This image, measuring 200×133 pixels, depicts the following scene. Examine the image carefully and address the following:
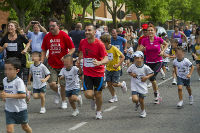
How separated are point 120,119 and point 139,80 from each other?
91 centimetres

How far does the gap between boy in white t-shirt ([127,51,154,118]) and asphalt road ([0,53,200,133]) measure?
36cm

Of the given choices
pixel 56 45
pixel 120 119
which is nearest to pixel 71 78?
pixel 56 45

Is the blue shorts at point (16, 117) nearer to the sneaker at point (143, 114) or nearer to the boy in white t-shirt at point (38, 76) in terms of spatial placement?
the sneaker at point (143, 114)

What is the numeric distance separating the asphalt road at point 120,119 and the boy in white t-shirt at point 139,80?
365 mm

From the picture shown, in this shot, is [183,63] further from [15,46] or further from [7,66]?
[7,66]

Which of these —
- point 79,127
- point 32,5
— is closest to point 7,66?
point 79,127

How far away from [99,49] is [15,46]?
2611mm

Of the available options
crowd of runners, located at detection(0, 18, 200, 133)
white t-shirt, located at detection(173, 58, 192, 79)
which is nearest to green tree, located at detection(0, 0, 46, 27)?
crowd of runners, located at detection(0, 18, 200, 133)

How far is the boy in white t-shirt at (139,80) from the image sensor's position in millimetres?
8742

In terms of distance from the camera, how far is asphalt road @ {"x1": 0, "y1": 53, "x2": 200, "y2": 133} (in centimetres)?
765

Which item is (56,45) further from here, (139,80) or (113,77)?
(139,80)

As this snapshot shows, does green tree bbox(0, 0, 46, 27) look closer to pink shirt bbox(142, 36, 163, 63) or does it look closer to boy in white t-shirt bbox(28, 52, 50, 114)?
pink shirt bbox(142, 36, 163, 63)

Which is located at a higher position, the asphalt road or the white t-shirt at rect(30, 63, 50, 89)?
the white t-shirt at rect(30, 63, 50, 89)

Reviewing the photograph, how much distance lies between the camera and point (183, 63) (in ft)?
32.8
